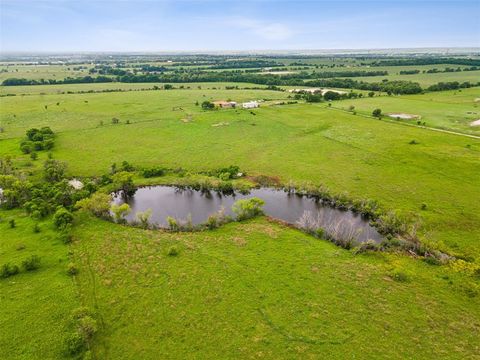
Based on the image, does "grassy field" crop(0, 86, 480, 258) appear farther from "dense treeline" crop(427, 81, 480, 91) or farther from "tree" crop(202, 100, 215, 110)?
"dense treeline" crop(427, 81, 480, 91)

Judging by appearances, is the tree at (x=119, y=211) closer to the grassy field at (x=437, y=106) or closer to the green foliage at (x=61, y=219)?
the green foliage at (x=61, y=219)

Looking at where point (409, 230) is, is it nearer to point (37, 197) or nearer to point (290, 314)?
point (290, 314)

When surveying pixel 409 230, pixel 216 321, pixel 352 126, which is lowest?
pixel 216 321

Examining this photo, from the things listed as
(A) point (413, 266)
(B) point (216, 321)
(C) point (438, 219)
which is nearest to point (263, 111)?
(C) point (438, 219)

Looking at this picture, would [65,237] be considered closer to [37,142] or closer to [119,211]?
[119,211]

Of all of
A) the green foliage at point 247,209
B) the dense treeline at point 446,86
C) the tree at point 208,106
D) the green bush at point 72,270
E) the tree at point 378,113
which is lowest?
the green bush at point 72,270

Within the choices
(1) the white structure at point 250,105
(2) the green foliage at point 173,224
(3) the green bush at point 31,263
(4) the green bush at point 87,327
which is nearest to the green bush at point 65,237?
(3) the green bush at point 31,263
